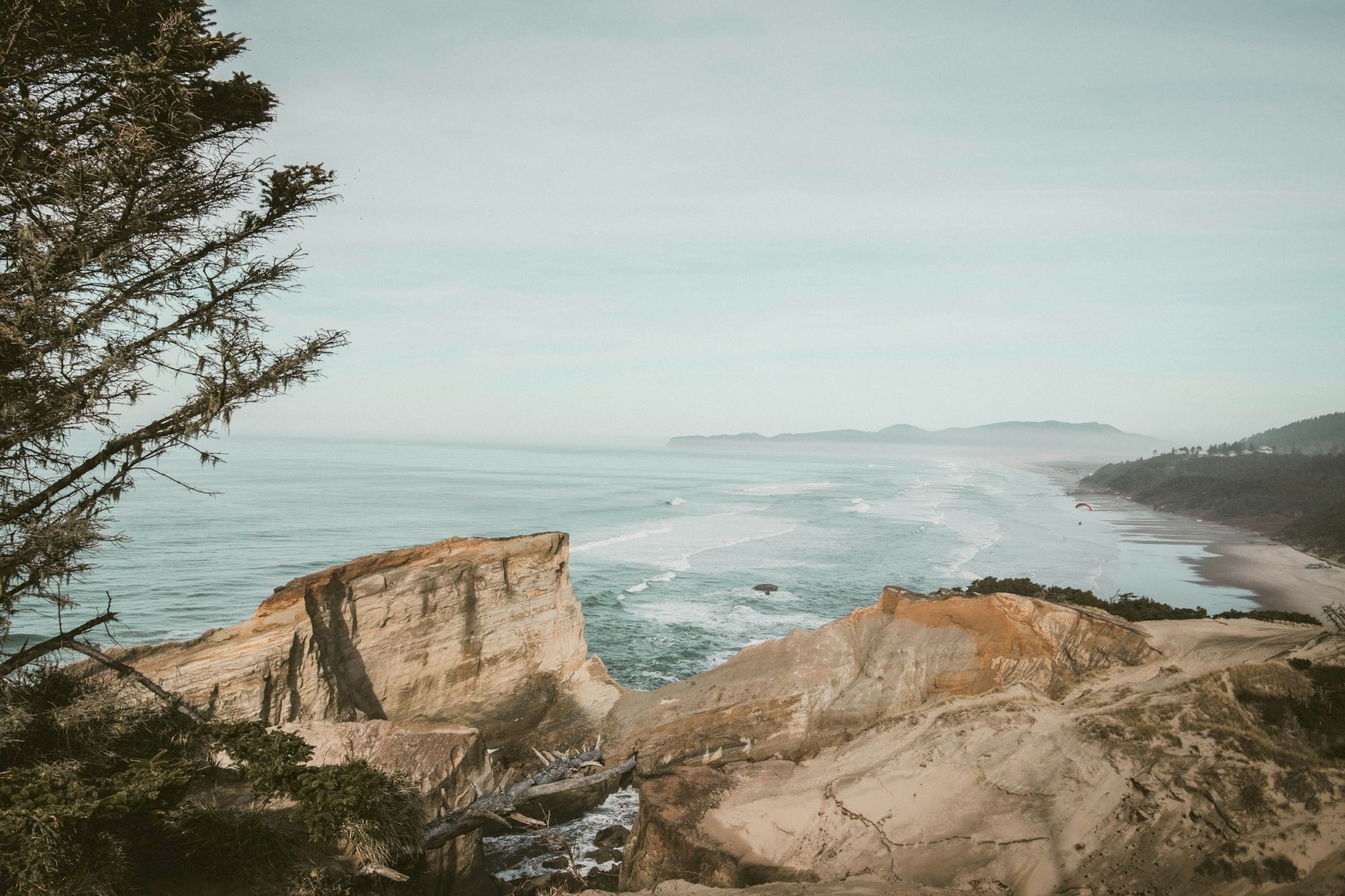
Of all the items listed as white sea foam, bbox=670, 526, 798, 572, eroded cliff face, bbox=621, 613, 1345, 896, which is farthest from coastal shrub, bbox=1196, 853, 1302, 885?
white sea foam, bbox=670, 526, 798, 572

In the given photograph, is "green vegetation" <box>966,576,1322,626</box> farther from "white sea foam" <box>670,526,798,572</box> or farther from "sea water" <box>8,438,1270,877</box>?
"white sea foam" <box>670,526,798,572</box>

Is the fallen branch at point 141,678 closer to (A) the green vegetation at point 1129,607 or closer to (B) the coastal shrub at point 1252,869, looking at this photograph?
(B) the coastal shrub at point 1252,869

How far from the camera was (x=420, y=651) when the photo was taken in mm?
14648

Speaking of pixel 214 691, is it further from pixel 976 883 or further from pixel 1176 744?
pixel 1176 744

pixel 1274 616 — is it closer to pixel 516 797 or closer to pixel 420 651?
pixel 516 797

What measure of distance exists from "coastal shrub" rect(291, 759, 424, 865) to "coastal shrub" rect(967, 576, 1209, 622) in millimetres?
12236

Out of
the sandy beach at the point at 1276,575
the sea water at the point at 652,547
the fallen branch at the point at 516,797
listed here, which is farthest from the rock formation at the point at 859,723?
the sandy beach at the point at 1276,575

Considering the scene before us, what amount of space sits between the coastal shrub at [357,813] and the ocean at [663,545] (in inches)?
337

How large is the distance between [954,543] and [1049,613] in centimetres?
3783

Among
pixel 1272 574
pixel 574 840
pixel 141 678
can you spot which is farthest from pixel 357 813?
pixel 1272 574

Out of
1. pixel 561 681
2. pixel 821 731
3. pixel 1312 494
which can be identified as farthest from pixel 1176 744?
pixel 1312 494

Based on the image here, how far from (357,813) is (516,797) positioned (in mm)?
2796

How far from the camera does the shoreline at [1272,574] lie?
32188mm

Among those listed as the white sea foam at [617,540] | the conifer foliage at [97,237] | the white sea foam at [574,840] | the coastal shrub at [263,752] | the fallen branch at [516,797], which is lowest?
the white sea foam at [574,840]
